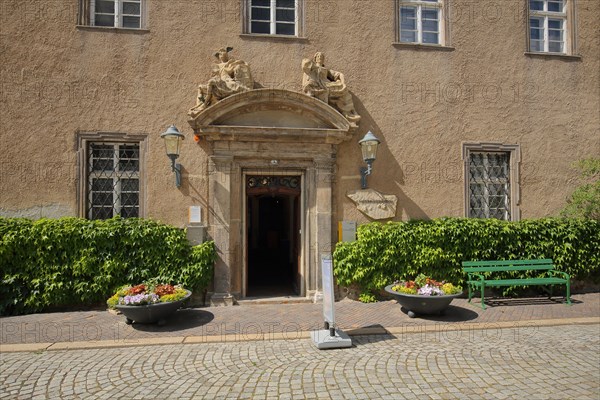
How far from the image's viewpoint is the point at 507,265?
734 centimetres

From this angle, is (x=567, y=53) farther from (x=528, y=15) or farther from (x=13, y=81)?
(x=13, y=81)

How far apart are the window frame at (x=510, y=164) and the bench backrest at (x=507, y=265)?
1.16 meters

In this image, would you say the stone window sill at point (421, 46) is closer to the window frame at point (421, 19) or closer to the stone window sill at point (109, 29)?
the window frame at point (421, 19)

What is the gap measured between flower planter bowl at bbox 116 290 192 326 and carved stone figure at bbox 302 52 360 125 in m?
4.71

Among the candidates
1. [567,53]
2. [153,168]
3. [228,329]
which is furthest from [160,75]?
[567,53]

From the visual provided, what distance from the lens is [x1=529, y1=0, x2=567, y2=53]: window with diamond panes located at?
8.76m

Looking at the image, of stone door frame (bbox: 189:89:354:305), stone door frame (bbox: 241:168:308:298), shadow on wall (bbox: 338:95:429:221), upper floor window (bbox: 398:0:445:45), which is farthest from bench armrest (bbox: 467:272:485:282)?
upper floor window (bbox: 398:0:445:45)

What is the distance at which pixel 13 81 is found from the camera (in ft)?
23.1

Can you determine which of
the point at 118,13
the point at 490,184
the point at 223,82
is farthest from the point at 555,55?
the point at 118,13

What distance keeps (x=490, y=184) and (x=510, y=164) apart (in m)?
0.64

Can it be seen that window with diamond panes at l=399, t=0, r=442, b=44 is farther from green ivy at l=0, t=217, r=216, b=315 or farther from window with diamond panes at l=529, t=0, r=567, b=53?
green ivy at l=0, t=217, r=216, b=315

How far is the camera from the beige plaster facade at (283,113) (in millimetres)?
7059

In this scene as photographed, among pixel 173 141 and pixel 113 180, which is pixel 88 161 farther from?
pixel 173 141

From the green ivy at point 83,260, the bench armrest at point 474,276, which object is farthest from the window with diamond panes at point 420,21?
the green ivy at point 83,260
